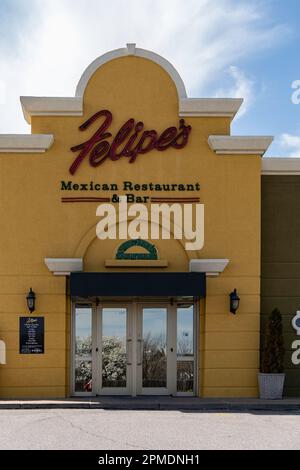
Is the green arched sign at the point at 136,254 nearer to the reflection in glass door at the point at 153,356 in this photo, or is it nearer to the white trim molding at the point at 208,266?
the white trim molding at the point at 208,266

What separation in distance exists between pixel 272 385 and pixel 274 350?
33.9 inches

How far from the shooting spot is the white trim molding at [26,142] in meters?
17.0

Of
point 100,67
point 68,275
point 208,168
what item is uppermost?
point 100,67

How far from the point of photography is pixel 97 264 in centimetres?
1714

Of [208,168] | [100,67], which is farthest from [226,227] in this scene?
[100,67]

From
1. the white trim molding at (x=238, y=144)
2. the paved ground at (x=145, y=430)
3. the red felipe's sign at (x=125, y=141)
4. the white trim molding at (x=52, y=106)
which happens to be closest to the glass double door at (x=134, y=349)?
the paved ground at (x=145, y=430)

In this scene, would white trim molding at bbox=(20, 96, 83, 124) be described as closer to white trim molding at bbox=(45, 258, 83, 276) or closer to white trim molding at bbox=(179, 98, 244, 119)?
white trim molding at bbox=(179, 98, 244, 119)

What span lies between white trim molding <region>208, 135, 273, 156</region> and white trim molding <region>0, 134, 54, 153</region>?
4.13m

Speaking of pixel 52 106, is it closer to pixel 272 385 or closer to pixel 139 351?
pixel 139 351

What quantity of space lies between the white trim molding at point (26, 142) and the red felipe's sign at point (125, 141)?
0.73 metres

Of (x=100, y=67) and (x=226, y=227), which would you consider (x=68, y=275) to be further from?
(x=100, y=67)

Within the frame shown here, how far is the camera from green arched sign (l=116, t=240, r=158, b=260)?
674 inches
